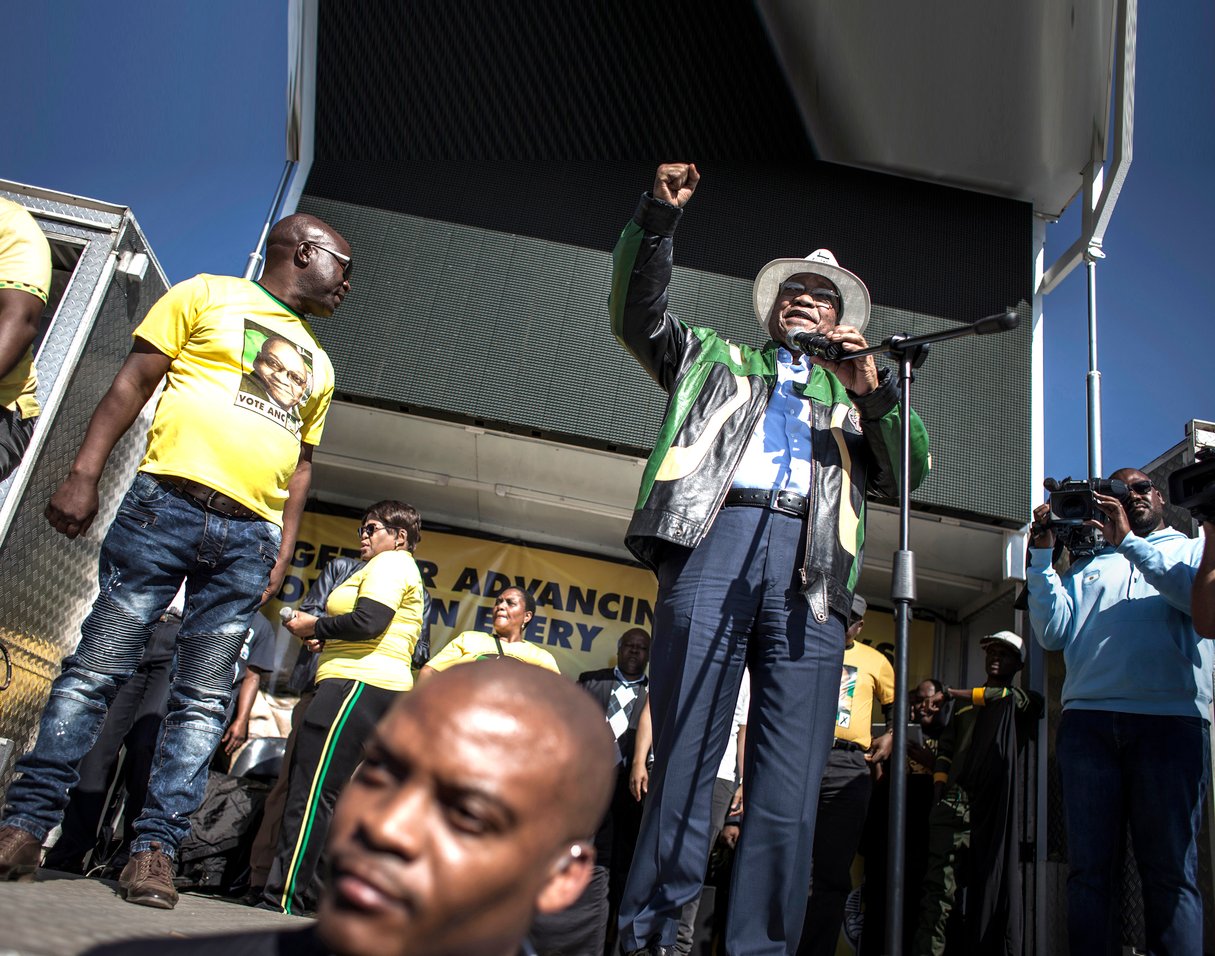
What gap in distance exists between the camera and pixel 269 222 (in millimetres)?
6398

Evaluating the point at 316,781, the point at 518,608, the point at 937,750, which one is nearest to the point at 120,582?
the point at 316,781

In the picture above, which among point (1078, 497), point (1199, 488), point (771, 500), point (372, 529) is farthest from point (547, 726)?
point (372, 529)

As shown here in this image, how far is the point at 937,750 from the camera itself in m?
5.30

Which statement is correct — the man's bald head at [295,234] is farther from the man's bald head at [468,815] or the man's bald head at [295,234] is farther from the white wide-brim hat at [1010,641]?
the white wide-brim hat at [1010,641]

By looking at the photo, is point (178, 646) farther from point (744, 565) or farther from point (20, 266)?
point (744, 565)

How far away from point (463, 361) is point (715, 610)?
4144 mm

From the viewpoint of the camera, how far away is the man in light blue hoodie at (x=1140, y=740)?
2.98 metres

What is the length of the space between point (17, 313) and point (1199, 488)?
134 inches

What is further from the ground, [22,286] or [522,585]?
[522,585]

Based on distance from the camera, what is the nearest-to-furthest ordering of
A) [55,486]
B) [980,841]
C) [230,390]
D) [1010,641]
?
[230,390] < [55,486] < [980,841] < [1010,641]

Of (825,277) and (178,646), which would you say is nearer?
(178,646)

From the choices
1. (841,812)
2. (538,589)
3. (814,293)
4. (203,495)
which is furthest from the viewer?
(538,589)

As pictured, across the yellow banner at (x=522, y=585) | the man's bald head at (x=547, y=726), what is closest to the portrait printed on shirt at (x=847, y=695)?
the yellow banner at (x=522, y=585)

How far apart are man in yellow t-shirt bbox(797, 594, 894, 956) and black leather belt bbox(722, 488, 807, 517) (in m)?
1.79
